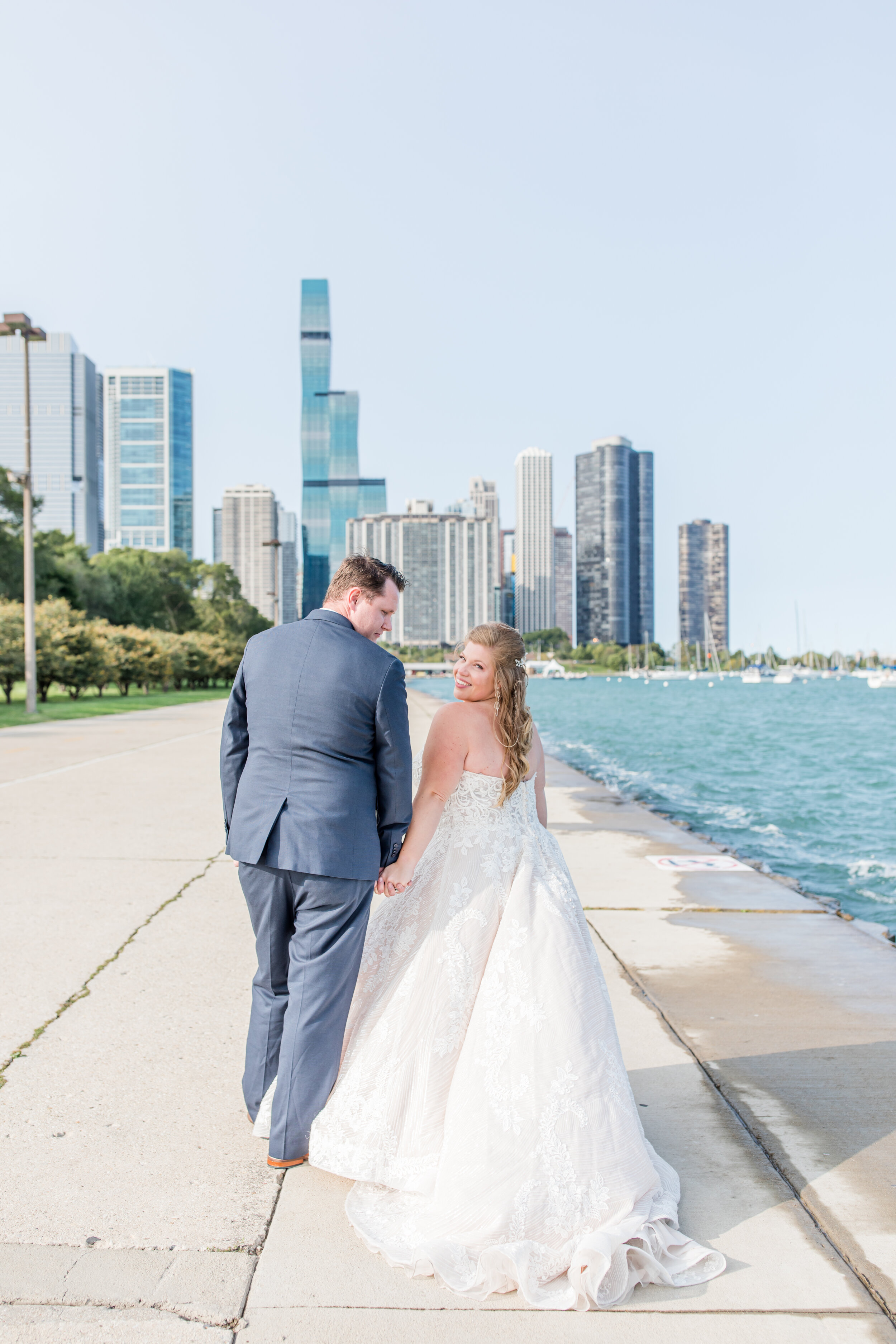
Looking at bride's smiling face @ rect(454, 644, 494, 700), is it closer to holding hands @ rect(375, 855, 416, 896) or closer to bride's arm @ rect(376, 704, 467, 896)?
bride's arm @ rect(376, 704, 467, 896)

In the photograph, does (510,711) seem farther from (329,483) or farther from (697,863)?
(329,483)

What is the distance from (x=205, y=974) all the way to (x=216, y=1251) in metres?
2.88

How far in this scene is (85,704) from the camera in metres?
41.1

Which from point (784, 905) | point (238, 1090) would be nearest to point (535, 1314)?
point (238, 1090)

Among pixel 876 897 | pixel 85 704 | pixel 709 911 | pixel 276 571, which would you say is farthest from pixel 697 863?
pixel 276 571

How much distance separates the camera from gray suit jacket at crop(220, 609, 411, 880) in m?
3.26

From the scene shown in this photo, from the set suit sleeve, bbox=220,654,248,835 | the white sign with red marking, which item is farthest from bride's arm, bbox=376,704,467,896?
the white sign with red marking

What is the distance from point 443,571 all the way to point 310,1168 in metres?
185

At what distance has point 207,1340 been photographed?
2488mm

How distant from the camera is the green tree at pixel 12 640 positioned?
3466cm

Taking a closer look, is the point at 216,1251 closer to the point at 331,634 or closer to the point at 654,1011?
the point at 331,634

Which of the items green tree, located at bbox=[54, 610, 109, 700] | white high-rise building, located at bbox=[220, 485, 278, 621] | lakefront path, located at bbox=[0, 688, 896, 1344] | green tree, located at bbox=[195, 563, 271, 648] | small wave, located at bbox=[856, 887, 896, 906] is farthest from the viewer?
white high-rise building, located at bbox=[220, 485, 278, 621]

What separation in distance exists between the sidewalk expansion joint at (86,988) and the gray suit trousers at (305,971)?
146 cm

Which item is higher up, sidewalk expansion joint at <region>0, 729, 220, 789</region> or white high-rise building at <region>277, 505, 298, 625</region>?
white high-rise building at <region>277, 505, 298, 625</region>
